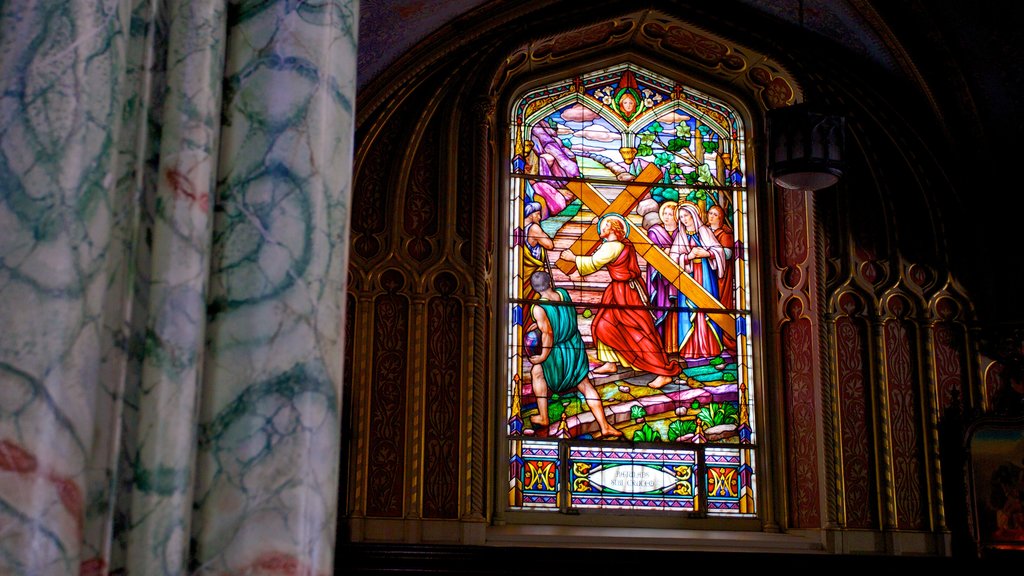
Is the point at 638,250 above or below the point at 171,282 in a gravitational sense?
above

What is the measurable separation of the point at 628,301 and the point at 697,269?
0.59 m

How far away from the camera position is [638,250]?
8.30 meters

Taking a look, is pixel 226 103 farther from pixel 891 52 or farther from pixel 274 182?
pixel 891 52

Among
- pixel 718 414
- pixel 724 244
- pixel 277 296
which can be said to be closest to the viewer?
pixel 277 296

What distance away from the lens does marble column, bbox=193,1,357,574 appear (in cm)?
137

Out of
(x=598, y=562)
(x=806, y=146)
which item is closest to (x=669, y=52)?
(x=806, y=146)

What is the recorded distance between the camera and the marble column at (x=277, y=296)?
1.37m

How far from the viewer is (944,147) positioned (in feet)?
26.9

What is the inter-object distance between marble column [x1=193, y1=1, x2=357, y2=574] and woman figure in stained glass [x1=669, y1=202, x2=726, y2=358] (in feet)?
22.3

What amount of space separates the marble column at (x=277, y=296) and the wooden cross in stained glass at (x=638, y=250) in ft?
21.9

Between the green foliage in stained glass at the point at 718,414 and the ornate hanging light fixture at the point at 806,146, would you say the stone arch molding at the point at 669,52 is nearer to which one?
the ornate hanging light fixture at the point at 806,146

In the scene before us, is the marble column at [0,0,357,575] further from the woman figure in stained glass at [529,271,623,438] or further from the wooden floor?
the woman figure in stained glass at [529,271,623,438]

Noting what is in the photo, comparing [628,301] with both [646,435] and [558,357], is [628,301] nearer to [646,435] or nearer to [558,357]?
[558,357]

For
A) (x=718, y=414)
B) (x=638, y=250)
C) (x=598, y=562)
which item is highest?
(x=638, y=250)
